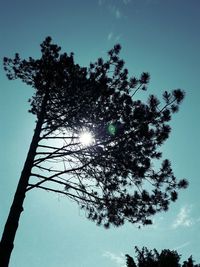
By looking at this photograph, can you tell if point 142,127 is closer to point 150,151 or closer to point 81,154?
point 150,151

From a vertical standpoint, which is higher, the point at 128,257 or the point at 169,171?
the point at 169,171

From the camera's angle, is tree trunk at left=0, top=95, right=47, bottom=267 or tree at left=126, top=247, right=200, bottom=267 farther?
tree at left=126, top=247, right=200, bottom=267

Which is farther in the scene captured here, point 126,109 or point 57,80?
point 57,80

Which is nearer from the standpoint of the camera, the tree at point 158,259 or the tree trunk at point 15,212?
the tree trunk at point 15,212

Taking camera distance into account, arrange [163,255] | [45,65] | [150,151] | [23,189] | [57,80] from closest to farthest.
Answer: [23,189] < [150,151] < [57,80] < [45,65] < [163,255]

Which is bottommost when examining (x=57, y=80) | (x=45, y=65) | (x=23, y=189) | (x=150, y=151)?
(x=23, y=189)

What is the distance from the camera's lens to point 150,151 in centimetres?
903

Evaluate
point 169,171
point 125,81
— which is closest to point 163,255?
point 169,171

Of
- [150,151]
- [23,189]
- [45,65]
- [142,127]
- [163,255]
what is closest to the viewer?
[23,189]

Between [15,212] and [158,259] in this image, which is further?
[158,259]

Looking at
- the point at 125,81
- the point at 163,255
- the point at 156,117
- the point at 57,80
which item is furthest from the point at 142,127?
the point at 163,255

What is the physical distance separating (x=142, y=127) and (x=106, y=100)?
5.97 feet

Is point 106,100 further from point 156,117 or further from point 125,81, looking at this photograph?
point 156,117

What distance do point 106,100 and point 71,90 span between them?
1.31 metres
